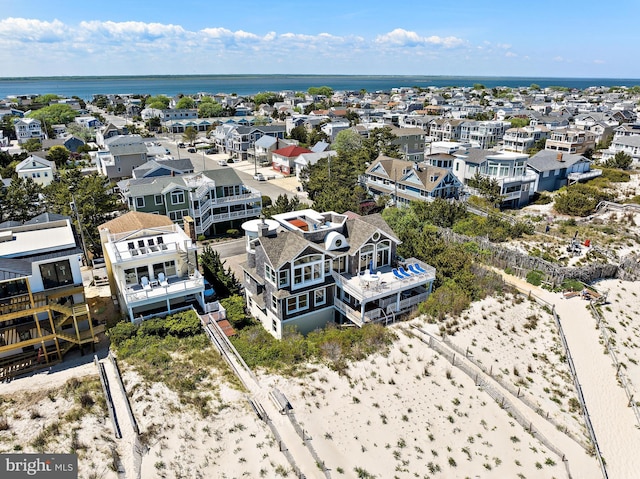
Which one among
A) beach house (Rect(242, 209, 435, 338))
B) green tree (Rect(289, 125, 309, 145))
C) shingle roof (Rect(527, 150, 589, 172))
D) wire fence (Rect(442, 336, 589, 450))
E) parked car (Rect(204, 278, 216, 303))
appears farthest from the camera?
green tree (Rect(289, 125, 309, 145))

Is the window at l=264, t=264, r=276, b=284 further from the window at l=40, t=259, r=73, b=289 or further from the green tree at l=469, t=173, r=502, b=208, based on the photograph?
the green tree at l=469, t=173, r=502, b=208

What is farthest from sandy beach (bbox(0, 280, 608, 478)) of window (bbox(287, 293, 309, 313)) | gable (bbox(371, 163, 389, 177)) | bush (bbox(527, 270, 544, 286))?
gable (bbox(371, 163, 389, 177))

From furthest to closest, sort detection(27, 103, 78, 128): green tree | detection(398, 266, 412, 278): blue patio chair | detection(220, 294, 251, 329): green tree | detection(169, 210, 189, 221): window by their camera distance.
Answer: detection(27, 103, 78, 128): green tree
detection(169, 210, 189, 221): window
detection(398, 266, 412, 278): blue patio chair
detection(220, 294, 251, 329): green tree

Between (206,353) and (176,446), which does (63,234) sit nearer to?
(206,353)

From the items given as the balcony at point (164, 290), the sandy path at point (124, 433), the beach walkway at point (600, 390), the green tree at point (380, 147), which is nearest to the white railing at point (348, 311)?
the balcony at point (164, 290)

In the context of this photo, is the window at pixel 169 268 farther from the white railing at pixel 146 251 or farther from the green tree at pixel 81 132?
the green tree at pixel 81 132

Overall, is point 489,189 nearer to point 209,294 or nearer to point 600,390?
point 600,390

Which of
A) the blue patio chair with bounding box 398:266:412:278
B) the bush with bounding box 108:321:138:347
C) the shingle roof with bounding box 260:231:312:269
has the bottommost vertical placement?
the bush with bounding box 108:321:138:347
